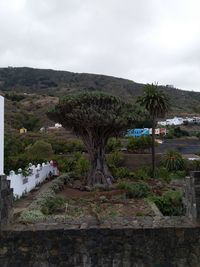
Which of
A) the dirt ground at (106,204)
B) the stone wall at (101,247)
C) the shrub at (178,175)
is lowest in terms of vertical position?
the shrub at (178,175)

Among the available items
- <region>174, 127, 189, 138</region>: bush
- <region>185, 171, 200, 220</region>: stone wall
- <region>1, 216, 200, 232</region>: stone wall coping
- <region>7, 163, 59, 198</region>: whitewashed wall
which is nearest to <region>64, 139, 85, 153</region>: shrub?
<region>7, 163, 59, 198</region>: whitewashed wall

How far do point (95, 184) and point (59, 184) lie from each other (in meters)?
3.14

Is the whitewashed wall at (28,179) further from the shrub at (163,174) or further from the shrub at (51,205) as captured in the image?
the shrub at (163,174)

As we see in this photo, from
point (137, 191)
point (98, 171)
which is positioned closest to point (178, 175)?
point (98, 171)

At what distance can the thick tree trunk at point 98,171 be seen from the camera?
3164cm

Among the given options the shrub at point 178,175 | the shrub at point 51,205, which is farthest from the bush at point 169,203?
the shrub at point 178,175

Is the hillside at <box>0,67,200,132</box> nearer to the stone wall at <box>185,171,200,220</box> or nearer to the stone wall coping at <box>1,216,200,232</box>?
the stone wall coping at <box>1,216,200,232</box>

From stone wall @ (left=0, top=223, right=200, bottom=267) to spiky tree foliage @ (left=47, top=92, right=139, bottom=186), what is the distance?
22415 millimetres

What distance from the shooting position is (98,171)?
31969 millimetres

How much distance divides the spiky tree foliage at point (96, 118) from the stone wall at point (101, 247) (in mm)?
22415

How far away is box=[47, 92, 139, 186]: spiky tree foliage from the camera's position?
29.5 m

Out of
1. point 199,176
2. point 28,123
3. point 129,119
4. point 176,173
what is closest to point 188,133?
point 28,123

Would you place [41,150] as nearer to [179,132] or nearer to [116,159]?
[116,159]

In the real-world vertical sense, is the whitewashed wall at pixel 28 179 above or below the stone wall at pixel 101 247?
below
